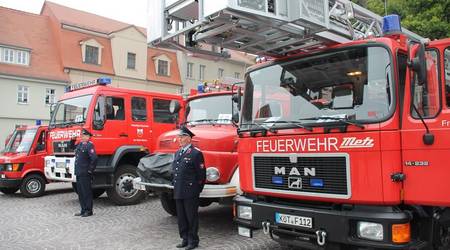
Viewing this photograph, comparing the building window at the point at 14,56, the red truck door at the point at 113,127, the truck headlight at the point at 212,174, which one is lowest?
the truck headlight at the point at 212,174

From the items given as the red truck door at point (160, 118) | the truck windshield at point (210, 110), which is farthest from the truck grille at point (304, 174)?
the red truck door at point (160, 118)

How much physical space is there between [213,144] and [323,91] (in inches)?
99.1

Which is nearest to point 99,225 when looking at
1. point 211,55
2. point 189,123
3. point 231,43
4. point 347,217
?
point 189,123

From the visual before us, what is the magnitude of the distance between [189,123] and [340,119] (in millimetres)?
4060

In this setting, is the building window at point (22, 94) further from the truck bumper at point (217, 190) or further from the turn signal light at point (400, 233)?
the turn signal light at point (400, 233)

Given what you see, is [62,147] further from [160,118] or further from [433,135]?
[433,135]

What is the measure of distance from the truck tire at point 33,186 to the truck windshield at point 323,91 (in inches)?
331

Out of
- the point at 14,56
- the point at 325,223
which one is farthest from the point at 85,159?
the point at 14,56

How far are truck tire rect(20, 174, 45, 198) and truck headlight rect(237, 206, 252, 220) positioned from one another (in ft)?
27.4

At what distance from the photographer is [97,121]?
376 inches

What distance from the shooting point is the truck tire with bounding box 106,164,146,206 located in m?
9.77

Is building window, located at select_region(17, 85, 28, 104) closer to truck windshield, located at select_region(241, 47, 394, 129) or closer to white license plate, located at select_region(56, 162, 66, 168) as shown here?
white license plate, located at select_region(56, 162, 66, 168)

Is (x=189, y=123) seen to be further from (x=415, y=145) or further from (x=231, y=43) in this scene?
→ (x=415, y=145)

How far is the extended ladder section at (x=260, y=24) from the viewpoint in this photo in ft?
15.0
